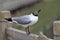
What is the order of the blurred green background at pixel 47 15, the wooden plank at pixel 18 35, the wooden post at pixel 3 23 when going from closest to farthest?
the wooden plank at pixel 18 35, the wooden post at pixel 3 23, the blurred green background at pixel 47 15

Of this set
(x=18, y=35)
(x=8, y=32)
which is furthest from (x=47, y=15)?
(x=18, y=35)

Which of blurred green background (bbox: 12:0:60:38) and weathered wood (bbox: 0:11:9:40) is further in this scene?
blurred green background (bbox: 12:0:60:38)

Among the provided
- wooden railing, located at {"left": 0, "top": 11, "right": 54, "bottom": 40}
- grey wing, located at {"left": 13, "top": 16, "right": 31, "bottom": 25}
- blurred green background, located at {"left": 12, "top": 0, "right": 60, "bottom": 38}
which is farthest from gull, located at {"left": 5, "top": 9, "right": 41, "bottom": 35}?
blurred green background, located at {"left": 12, "top": 0, "right": 60, "bottom": 38}

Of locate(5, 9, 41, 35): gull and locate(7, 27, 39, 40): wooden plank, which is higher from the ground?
locate(5, 9, 41, 35): gull

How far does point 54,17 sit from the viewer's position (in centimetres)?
359

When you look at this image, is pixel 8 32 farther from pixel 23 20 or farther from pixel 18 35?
pixel 23 20

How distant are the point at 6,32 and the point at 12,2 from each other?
0.59 m

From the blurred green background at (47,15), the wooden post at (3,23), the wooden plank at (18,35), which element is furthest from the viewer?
the blurred green background at (47,15)

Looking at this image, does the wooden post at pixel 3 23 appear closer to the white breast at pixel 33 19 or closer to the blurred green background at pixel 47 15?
the white breast at pixel 33 19

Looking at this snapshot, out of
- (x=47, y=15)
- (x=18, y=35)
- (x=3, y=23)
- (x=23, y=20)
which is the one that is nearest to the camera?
(x=18, y=35)

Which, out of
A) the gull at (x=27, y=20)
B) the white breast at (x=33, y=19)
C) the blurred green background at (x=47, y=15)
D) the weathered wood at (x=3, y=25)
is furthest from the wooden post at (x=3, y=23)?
the blurred green background at (x=47, y=15)

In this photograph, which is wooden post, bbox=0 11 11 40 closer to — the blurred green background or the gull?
the gull

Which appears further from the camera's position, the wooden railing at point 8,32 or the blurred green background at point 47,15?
the blurred green background at point 47,15

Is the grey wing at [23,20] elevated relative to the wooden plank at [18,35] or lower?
elevated
